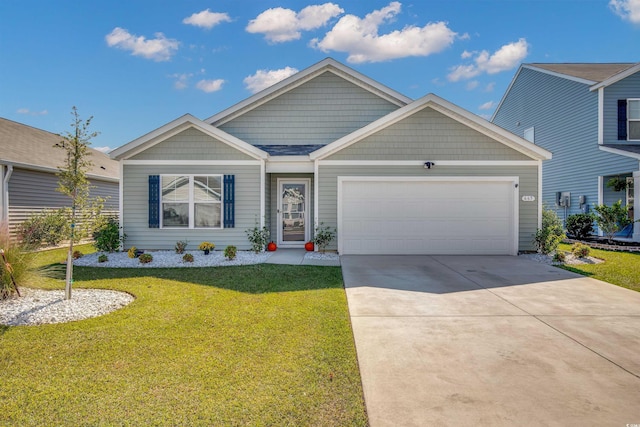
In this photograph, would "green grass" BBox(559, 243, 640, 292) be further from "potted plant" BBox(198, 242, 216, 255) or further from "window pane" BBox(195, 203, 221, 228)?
"window pane" BBox(195, 203, 221, 228)

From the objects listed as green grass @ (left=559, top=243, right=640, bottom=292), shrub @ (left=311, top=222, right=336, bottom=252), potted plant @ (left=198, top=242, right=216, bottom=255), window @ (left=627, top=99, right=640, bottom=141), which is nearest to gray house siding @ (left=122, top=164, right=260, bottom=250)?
potted plant @ (left=198, top=242, right=216, bottom=255)

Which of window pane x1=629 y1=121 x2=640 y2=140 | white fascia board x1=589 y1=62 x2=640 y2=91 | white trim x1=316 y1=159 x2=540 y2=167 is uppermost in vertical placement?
white fascia board x1=589 y1=62 x2=640 y2=91

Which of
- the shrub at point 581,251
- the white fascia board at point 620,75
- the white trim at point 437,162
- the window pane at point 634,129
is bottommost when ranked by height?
the shrub at point 581,251

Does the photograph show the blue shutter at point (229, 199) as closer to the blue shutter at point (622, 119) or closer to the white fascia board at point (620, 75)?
the white fascia board at point (620, 75)

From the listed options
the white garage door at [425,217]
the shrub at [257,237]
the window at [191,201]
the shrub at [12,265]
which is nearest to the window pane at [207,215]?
the window at [191,201]

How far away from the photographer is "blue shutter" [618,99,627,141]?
13.8m

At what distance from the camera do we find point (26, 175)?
1150 centimetres

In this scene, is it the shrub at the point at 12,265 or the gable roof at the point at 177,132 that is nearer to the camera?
the shrub at the point at 12,265

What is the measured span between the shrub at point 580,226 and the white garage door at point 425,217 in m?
6.02

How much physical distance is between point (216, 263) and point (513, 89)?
19452 mm

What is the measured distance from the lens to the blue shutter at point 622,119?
13.8m

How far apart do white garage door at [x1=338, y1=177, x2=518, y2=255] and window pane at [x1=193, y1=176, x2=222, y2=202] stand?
3565mm

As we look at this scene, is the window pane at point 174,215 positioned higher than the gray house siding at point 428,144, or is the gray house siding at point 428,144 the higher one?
the gray house siding at point 428,144

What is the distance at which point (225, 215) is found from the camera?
33.6 ft
